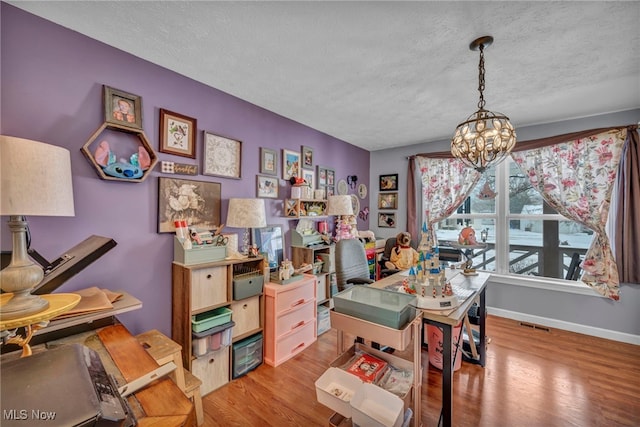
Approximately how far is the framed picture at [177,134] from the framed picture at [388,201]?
9.89ft

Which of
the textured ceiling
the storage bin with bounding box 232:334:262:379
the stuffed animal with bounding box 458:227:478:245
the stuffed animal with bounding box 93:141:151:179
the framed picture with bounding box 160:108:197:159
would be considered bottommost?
the storage bin with bounding box 232:334:262:379

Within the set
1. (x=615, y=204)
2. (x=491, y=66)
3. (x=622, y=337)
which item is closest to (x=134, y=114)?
(x=491, y=66)

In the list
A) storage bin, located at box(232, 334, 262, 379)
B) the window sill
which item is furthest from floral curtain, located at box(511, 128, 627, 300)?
storage bin, located at box(232, 334, 262, 379)

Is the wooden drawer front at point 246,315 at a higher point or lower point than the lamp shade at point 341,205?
lower

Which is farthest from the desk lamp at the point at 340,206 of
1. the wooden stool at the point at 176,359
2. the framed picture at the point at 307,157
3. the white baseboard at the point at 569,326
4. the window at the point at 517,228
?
the white baseboard at the point at 569,326

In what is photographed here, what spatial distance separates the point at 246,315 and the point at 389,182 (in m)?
3.02

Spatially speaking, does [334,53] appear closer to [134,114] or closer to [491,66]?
[491,66]

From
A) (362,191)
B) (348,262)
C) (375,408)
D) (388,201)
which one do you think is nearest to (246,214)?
(348,262)

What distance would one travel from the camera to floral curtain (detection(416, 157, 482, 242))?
3.42 m

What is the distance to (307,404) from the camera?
1740 millimetres

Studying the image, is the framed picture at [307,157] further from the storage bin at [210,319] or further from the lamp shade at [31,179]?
the lamp shade at [31,179]

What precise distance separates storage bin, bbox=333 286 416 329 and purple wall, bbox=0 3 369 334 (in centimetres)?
136

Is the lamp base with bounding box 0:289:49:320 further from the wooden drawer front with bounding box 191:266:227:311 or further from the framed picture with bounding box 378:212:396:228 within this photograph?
the framed picture with bounding box 378:212:396:228

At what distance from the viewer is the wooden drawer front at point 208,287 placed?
5.83 feet
